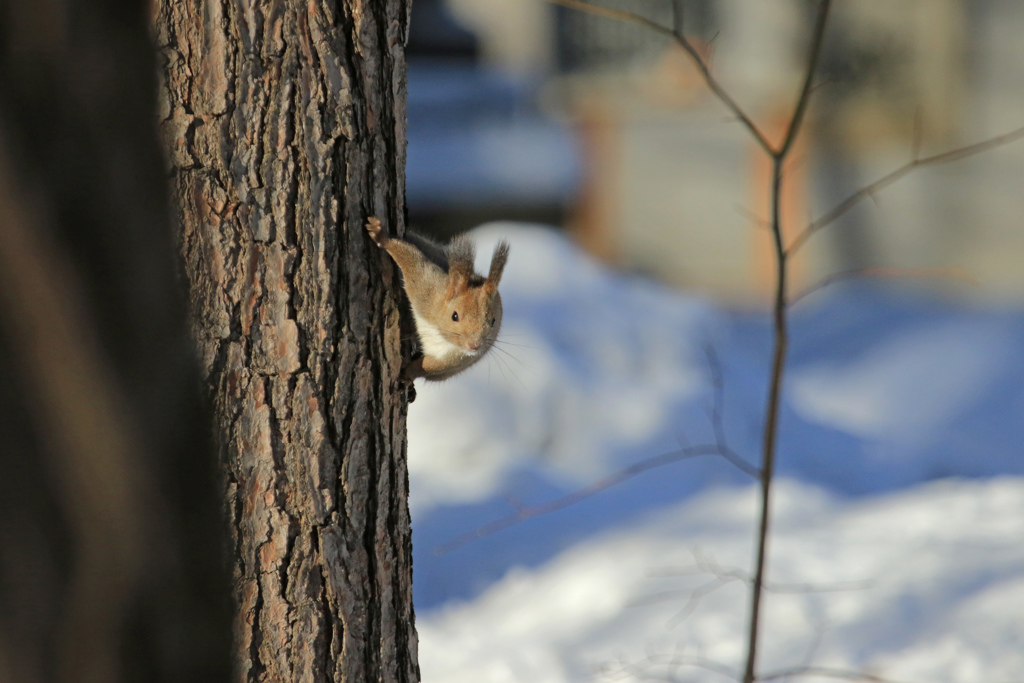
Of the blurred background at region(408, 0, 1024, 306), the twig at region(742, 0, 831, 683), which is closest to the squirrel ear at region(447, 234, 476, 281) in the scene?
the twig at region(742, 0, 831, 683)

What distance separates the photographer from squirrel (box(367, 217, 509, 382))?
1663 mm

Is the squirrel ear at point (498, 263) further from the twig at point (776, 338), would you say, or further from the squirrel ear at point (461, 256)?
the twig at point (776, 338)

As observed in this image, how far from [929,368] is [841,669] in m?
3.47

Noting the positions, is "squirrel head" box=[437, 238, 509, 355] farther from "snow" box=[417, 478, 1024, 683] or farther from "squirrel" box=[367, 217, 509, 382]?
"snow" box=[417, 478, 1024, 683]

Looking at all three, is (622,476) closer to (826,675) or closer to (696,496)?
(826,675)

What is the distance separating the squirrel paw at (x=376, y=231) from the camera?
1.57 metres

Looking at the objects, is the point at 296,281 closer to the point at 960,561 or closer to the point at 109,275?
the point at 109,275

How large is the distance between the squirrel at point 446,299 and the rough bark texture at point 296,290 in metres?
0.08

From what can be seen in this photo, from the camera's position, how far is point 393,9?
153cm

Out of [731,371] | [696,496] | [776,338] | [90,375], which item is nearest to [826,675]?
[776,338]

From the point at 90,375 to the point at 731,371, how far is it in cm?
510

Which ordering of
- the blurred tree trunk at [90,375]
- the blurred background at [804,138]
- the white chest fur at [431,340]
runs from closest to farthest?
the blurred tree trunk at [90,375], the white chest fur at [431,340], the blurred background at [804,138]

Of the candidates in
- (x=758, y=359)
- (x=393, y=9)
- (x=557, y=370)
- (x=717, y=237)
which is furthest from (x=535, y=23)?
(x=393, y=9)

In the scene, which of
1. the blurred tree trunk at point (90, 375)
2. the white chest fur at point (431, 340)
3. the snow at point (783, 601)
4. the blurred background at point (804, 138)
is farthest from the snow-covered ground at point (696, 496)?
the blurred tree trunk at point (90, 375)
